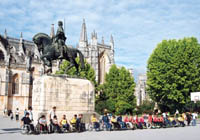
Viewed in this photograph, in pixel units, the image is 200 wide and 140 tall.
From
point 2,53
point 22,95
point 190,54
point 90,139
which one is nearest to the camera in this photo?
A: point 90,139

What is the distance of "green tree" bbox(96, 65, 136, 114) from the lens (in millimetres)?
40938

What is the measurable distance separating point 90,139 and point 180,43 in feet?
87.4

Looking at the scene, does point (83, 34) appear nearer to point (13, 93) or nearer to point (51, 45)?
point (13, 93)

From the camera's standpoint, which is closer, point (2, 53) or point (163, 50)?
point (163, 50)

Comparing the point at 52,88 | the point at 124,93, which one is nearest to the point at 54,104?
the point at 52,88

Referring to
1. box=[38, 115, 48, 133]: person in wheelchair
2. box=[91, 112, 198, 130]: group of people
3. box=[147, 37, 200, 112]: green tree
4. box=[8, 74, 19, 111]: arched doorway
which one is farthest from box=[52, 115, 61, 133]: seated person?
box=[8, 74, 19, 111]: arched doorway

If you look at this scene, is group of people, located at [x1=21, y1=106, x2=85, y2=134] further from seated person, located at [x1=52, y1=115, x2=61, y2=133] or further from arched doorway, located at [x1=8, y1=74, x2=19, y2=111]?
arched doorway, located at [x1=8, y1=74, x2=19, y2=111]

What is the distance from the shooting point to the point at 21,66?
4656 centimetres

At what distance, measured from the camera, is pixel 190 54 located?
32656mm

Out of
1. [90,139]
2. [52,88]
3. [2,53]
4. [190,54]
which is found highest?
[2,53]

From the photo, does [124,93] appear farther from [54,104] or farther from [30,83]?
[54,104]

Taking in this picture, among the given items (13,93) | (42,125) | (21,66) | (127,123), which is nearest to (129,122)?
(127,123)

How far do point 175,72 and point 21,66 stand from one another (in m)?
28.9

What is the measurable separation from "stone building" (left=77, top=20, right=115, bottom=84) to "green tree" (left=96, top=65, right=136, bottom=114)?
14.2 m
